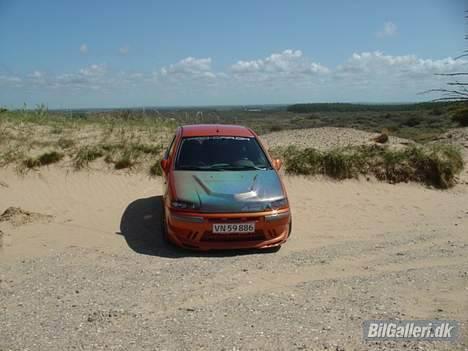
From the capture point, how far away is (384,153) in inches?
442

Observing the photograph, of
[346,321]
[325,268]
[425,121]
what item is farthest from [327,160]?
[425,121]

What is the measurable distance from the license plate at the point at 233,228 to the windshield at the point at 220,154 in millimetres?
1150

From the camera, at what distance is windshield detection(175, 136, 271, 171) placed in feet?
23.1

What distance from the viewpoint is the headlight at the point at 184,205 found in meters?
6.12

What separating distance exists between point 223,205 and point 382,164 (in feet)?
20.3

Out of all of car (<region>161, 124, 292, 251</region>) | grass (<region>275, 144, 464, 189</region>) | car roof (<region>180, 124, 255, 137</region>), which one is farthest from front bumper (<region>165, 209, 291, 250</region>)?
grass (<region>275, 144, 464, 189</region>)

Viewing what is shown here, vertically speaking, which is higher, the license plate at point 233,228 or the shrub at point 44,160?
the shrub at point 44,160

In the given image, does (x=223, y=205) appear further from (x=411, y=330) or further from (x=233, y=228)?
(x=411, y=330)

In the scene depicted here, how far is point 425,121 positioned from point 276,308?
76.4ft

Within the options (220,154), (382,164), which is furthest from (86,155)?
(382,164)

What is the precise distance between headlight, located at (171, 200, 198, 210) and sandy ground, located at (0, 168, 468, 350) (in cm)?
63

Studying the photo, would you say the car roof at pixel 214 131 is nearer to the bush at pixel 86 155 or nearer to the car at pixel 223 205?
the car at pixel 223 205

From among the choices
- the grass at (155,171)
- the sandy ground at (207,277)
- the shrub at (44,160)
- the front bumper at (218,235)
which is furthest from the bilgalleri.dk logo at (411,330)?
the shrub at (44,160)

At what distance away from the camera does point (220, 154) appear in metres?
7.23
